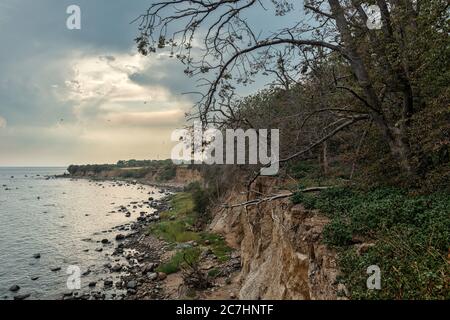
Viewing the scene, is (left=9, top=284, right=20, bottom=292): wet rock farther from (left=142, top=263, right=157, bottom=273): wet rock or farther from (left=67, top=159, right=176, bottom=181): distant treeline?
(left=67, top=159, right=176, bottom=181): distant treeline

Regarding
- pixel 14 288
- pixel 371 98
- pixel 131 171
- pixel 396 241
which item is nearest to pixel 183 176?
pixel 131 171

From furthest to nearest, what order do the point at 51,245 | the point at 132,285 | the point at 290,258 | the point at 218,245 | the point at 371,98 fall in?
the point at 51,245 < the point at 218,245 < the point at 132,285 < the point at 290,258 < the point at 371,98

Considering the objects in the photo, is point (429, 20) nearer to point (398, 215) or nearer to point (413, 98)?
point (413, 98)

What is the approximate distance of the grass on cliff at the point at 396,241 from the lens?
461 cm

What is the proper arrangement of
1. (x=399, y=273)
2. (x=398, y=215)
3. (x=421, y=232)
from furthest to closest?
(x=398, y=215) → (x=421, y=232) → (x=399, y=273)

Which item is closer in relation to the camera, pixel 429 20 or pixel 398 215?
pixel 398 215

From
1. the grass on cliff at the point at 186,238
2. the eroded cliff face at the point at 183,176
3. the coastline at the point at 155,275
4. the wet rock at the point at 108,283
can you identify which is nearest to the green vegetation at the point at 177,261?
the grass on cliff at the point at 186,238

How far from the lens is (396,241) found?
5738mm

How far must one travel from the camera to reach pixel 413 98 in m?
9.94

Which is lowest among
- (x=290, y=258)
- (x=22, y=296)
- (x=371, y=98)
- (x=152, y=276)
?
(x=22, y=296)

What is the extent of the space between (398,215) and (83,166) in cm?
18186

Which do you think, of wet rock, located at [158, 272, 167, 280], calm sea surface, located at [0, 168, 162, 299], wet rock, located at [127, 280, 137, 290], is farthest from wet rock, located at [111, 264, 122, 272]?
wet rock, located at [158, 272, 167, 280]

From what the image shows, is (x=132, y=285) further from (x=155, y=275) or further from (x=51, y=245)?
(x=51, y=245)
